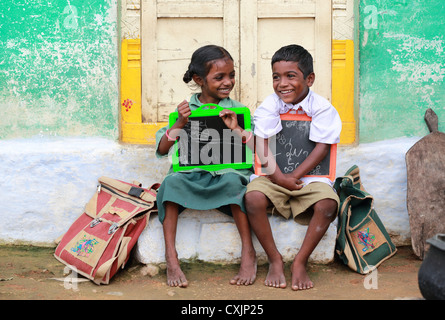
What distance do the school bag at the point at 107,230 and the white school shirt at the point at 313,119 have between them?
88 cm

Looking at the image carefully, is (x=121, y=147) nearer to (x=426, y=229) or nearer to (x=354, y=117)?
(x=354, y=117)

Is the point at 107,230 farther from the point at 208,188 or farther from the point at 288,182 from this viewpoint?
the point at 288,182

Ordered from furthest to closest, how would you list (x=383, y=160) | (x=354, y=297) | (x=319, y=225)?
(x=383, y=160) < (x=319, y=225) < (x=354, y=297)

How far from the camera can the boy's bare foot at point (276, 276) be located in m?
3.31

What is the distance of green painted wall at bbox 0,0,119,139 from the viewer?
13.8 ft

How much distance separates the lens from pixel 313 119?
3.55 metres

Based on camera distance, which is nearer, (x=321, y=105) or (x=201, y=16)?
(x=321, y=105)

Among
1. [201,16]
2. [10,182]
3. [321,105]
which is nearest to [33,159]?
[10,182]

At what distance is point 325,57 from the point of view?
14.0ft

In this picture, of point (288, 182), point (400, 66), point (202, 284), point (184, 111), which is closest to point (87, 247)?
point (202, 284)

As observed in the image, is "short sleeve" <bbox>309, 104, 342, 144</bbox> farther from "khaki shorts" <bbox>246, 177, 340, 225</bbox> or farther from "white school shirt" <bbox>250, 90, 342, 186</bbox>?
"khaki shorts" <bbox>246, 177, 340, 225</bbox>

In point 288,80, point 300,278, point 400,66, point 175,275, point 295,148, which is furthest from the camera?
point 400,66

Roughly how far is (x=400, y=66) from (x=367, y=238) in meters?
1.31

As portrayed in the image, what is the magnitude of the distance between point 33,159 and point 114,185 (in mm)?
732
